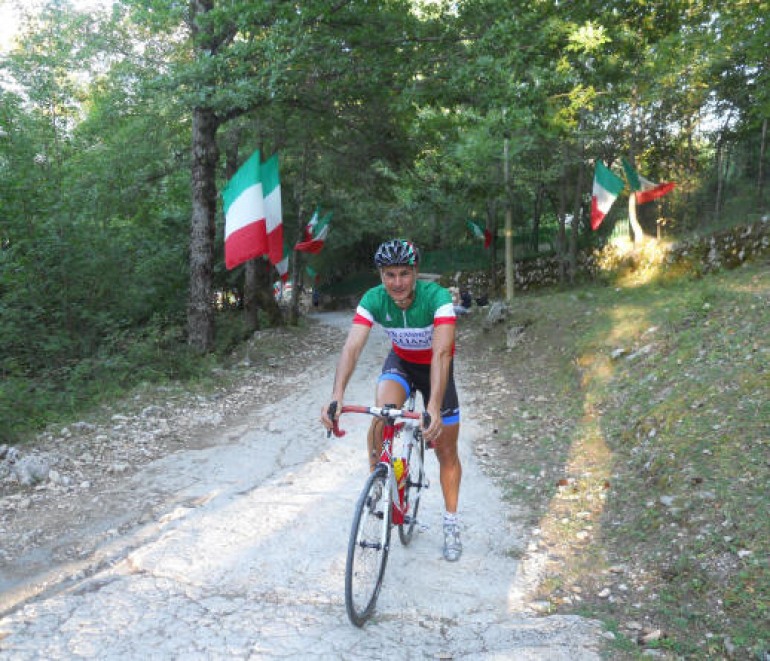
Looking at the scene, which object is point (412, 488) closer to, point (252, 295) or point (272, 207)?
point (272, 207)

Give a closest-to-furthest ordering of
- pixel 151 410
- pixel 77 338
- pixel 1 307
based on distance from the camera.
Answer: pixel 151 410 < pixel 1 307 < pixel 77 338

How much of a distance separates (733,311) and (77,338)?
10.4m

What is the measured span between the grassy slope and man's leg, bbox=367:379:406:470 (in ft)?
4.57

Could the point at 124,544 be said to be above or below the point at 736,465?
below

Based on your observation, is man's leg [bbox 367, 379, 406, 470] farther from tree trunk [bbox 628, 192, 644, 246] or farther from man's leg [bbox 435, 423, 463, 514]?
tree trunk [bbox 628, 192, 644, 246]

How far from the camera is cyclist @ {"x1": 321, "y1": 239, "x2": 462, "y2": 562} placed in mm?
3621

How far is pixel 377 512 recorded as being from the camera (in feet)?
11.4

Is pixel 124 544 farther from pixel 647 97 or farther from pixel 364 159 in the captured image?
pixel 647 97

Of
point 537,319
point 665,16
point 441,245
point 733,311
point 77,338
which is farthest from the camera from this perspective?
→ point 441,245

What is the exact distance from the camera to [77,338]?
10.4 meters

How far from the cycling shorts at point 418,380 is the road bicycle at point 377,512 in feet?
0.91

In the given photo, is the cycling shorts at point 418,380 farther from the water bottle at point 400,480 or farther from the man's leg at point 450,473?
the water bottle at point 400,480

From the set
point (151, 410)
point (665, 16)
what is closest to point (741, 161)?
point (665, 16)

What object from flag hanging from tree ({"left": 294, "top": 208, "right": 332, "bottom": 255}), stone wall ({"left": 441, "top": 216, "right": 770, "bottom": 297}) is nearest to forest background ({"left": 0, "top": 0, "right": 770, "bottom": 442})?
stone wall ({"left": 441, "top": 216, "right": 770, "bottom": 297})
